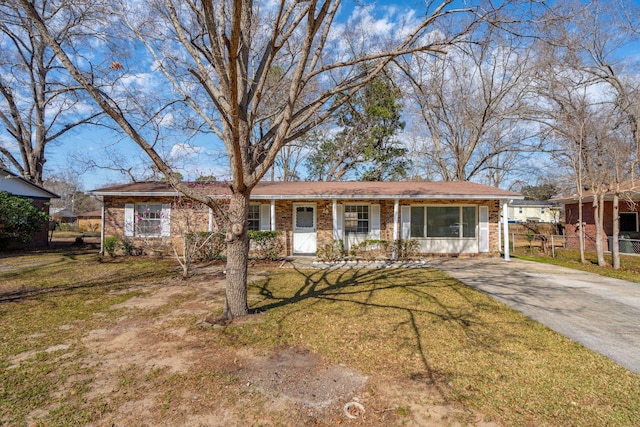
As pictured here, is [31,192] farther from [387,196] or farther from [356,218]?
[387,196]

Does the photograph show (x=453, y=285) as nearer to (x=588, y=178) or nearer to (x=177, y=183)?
(x=177, y=183)

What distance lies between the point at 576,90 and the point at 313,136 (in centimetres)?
1404

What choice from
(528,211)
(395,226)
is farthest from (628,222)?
(528,211)

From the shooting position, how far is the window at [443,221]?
12.3 meters

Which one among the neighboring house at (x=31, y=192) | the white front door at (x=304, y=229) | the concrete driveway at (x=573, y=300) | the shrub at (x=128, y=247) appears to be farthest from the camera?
the neighboring house at (x=31, y=192)

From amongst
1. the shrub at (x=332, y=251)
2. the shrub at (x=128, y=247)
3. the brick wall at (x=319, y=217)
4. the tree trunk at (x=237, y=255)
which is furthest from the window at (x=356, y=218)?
the shrub at (x=128, y=247)

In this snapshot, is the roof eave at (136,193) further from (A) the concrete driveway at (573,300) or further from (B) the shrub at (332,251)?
(A) the concrete driveway at (573,300)

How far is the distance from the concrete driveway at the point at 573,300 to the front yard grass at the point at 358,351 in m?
0.39

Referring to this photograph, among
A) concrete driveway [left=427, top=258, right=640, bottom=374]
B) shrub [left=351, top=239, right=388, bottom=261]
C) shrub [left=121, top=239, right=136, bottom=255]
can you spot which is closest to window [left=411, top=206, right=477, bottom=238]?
shrub [left=351, top=239, right=388, bottom=261]

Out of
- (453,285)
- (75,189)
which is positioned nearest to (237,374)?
(453,285)

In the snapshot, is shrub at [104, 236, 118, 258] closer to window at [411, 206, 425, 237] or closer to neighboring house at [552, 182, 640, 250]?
window at [411, 206, 425, 237]

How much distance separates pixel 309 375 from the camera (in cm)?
324

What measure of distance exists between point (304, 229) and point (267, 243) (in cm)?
171

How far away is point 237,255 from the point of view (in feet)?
15.5
